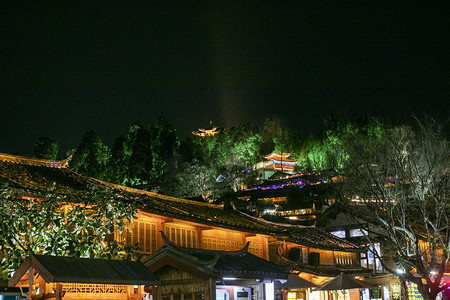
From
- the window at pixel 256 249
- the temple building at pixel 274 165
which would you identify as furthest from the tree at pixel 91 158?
the window at pixel 256 249

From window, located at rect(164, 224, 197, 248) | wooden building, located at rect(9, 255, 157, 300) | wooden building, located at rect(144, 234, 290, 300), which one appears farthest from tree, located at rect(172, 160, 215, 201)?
wooden building, located at rect(9, 255, 157, 300)

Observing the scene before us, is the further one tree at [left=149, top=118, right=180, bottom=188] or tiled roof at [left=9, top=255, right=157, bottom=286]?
tree at [left=149, top=118, right=180, bottom=188]

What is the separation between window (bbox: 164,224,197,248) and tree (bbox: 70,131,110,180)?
1697 inches

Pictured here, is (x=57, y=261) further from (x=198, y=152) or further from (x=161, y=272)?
(x=198, y=152)

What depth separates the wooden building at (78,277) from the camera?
33.5 ft

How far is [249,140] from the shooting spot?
9269 centimetres

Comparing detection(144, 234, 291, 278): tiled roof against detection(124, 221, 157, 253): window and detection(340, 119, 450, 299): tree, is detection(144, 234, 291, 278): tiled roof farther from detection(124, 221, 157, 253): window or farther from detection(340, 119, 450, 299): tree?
detection(340, 119, 450, 299): tree

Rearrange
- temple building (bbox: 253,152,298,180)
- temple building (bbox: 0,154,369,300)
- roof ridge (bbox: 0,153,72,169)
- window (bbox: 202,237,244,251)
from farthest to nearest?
temple building (bbox: 253,152,298,180) < window (bbox: 202,237,244,251) < roof ridge (bbox: 0,153,72,169) < temple building (bbox: 0,154,369,300)

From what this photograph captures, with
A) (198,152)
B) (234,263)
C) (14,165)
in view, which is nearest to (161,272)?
(234,263)

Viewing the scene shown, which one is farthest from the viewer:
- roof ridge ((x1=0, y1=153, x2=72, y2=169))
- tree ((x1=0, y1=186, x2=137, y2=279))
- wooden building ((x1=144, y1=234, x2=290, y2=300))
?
roof ridge ((x1=0, y1=153, x2=72, y2=169))

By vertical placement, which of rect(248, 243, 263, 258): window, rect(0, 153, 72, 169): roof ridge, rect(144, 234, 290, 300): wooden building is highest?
rect(0, 153, 72, 169): roof ridge

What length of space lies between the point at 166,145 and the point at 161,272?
186 ft

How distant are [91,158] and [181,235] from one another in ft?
148

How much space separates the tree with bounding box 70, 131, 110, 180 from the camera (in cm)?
6319
